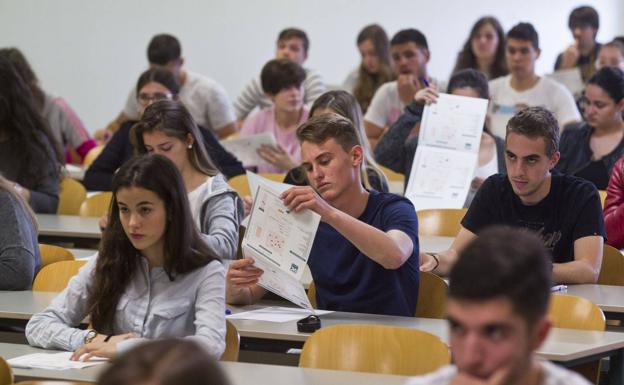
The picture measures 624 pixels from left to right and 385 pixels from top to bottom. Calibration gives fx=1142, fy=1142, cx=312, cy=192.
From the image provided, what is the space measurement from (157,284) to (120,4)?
6.93m

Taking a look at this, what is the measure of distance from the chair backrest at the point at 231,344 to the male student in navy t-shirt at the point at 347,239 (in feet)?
0.97

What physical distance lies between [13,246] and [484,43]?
5.13 m

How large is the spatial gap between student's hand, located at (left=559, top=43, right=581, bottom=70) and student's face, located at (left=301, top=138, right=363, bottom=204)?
18.2ft

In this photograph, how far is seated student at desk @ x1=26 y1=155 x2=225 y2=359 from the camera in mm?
3340

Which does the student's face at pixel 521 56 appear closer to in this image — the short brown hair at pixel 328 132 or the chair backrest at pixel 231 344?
the short brown hair at pixel 328 132

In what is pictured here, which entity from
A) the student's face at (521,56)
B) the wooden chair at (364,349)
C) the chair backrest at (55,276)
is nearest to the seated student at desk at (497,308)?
the wooden chair at (364,349)

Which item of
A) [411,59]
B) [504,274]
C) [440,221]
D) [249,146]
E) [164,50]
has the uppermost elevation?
[411,59]

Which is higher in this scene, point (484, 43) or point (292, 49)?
point (484, 43)

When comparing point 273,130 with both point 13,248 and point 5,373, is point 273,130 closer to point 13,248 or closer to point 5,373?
point 13,248

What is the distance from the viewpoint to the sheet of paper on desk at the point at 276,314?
3664 mm

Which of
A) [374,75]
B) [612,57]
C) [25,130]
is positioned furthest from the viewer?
[374,75]

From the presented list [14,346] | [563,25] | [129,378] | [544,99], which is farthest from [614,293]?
[563,25]

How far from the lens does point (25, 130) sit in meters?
5.88

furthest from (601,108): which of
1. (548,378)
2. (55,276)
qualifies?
(548,378)
